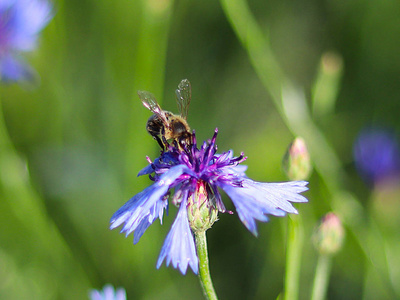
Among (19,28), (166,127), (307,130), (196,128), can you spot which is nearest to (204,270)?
(166,127)

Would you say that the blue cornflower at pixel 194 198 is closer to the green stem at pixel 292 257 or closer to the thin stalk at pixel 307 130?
the green stem at pixel 292 257

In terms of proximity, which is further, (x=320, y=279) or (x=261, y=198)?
(x=320, y=279)

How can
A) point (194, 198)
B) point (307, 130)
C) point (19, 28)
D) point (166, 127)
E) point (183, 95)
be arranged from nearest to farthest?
point (194, 198) < point (166, 127) < point (183, 95) < point (307, 130) < point (19, 28)

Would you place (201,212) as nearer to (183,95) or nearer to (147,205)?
(147,205)

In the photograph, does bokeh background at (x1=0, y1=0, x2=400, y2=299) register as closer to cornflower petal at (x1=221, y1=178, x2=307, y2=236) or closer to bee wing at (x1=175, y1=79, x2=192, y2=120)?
bee wing at (x1=175, y1=79, x2=192, y2=120)

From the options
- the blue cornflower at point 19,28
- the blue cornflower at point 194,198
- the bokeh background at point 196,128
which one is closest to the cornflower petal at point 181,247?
the blue cornflower at point 194,198

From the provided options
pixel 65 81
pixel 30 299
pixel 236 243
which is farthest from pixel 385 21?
pixel 30 299
